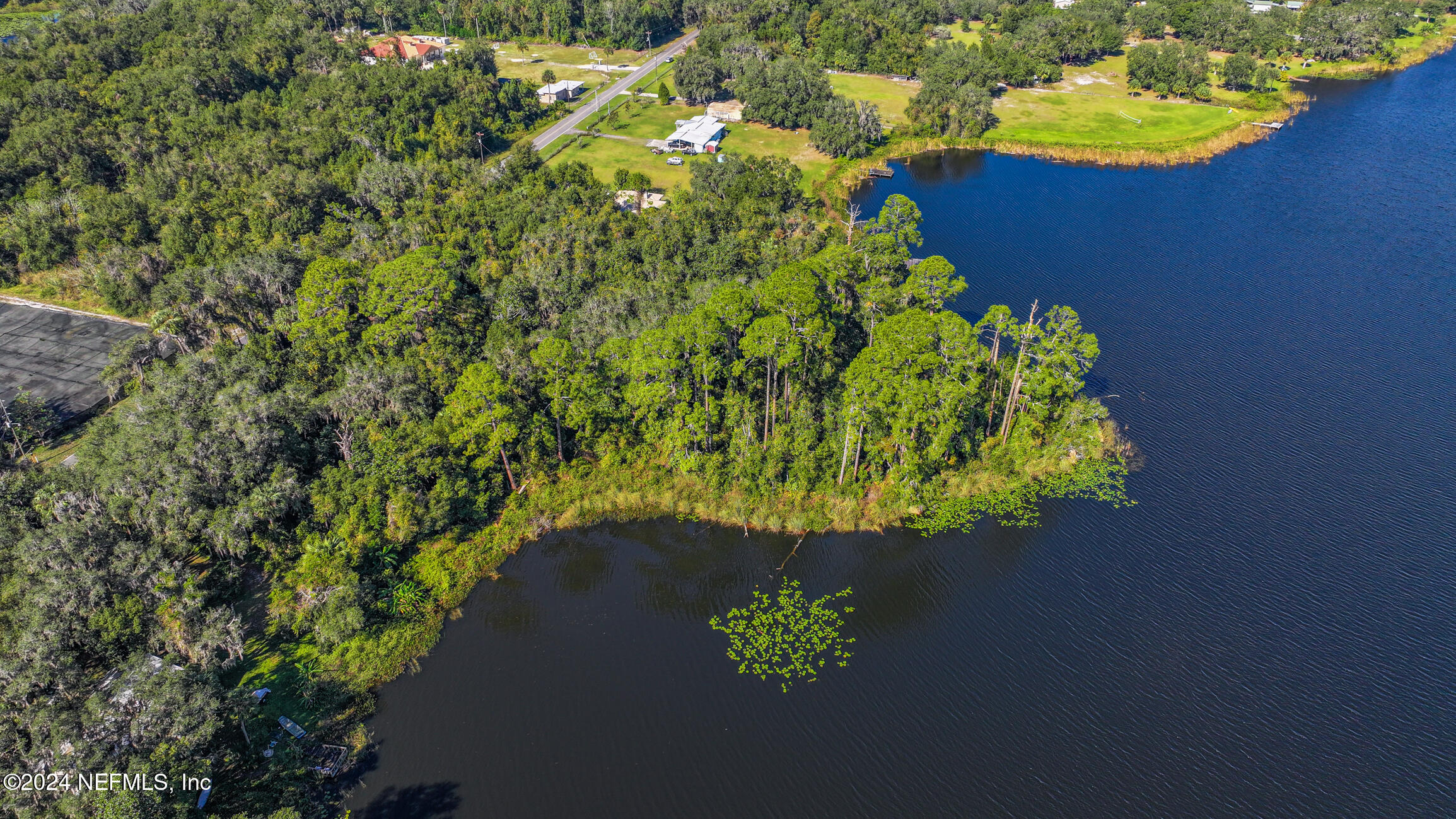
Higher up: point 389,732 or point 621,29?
point 621,29

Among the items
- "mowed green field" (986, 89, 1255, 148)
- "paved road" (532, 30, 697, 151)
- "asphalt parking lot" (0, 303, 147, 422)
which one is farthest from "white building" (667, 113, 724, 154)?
"asphalt parking lot" (0, 303, 147, 422)

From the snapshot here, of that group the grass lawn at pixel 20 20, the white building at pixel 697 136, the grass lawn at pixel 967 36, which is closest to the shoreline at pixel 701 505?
the white building at pixel 697 136

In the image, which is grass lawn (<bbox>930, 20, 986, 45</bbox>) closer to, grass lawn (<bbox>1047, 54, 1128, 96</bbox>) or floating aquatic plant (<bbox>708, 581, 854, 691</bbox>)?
grass lawn (<bbox>1047, 54, 1128, 96</bbox>)

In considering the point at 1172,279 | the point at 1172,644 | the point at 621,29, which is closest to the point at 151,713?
the point at 1172,644

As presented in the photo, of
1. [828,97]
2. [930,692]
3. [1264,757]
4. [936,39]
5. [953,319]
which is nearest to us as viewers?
[1264,757]

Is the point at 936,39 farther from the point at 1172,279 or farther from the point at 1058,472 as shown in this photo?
the point at 1058,472

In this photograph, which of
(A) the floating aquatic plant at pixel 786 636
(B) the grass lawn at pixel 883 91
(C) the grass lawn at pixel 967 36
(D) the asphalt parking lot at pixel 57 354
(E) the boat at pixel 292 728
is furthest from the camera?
(C) the grass lawn at pixel 967 36

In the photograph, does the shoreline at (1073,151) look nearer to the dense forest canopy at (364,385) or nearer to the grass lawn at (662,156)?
the grass lawn at (662,156)
